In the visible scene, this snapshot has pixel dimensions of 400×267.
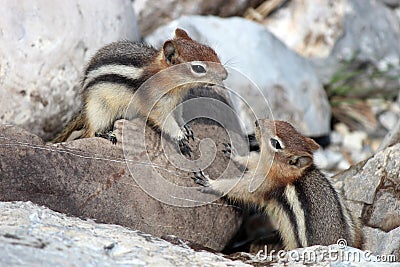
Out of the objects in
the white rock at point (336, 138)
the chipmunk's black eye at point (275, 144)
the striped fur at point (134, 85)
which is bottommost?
the white rock at point (336, 138)

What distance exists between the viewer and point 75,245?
12.3ft

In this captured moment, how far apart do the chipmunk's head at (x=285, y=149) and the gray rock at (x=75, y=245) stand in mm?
1408

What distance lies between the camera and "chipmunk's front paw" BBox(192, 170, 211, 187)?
5316mm

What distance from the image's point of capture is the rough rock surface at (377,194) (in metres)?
5.25

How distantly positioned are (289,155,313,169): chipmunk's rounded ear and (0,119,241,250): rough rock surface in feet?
1.62

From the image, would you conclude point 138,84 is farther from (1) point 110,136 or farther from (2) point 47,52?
(2) point 47,52

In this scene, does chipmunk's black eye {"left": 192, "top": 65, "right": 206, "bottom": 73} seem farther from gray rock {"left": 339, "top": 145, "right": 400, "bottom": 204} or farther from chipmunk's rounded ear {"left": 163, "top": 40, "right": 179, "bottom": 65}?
gray rock {"left": 339, "top": 145, "right": 400, "bottom": 204}

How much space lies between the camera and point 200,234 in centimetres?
516

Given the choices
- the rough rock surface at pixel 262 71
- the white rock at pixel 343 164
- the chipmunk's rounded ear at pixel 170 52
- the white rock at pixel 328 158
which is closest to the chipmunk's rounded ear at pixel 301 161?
the chipmunk's rounded ear at pixel 170 52

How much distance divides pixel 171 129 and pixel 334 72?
410cm

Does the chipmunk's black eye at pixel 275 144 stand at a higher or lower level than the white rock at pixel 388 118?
higher

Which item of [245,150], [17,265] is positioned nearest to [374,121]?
[245,150]

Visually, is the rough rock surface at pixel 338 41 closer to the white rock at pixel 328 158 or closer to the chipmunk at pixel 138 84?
the white rock at pixel 328 158

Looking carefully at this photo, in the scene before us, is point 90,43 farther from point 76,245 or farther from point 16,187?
point 76,245
